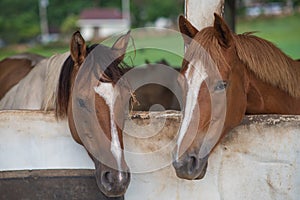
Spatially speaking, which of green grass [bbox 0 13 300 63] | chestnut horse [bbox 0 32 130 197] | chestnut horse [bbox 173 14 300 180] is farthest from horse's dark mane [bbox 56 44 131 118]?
green grass [bbox 0 13 300 63]

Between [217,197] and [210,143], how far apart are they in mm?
382

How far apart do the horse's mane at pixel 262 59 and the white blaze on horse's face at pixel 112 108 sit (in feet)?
1.57

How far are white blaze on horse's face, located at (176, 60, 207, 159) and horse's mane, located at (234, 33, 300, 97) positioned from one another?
0.91 ft

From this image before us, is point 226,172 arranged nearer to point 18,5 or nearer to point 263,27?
point 263,27

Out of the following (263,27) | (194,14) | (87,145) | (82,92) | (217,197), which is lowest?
(263,27)

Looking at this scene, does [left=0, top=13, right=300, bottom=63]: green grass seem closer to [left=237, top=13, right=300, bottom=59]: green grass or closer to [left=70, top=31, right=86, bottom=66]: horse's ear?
[left=237, top=13, right=300, bottom=59]: green grass

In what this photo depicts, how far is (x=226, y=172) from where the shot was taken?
2.49 metres

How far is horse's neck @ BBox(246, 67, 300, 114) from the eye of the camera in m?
2.56

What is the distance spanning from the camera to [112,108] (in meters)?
2.35

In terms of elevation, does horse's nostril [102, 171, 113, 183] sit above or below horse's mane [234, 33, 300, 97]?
below

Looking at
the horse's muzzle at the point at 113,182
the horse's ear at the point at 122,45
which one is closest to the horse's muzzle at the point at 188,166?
the horse's muzzle at the point at 113,182

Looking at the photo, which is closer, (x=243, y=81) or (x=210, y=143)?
(x=210, y=143)

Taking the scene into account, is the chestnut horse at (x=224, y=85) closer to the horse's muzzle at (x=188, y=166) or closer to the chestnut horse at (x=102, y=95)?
the horse's muzzle at (x=188, y=166)

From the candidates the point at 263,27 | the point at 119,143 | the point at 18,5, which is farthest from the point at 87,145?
the point at 18,5
